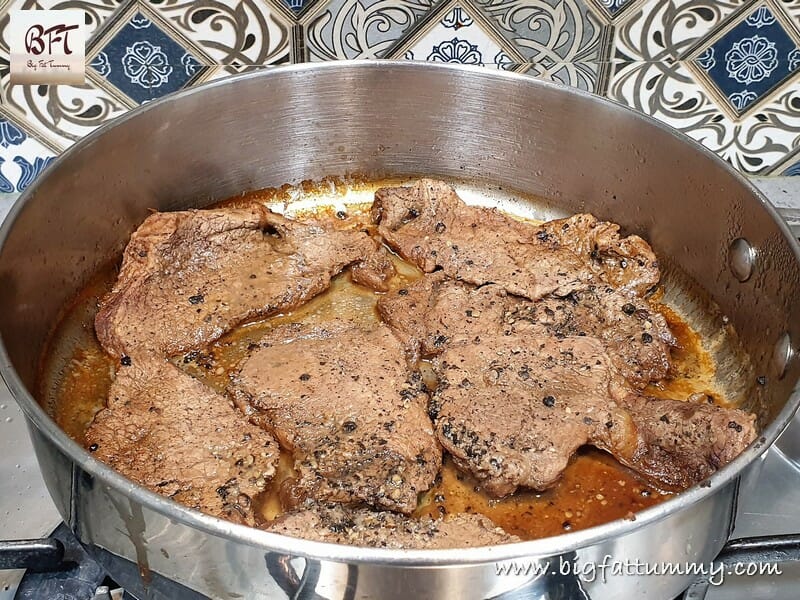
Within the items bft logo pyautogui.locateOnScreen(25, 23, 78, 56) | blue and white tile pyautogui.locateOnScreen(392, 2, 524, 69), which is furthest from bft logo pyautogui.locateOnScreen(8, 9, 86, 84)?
blue and white tile pyautogui.locateOnScreen(392, 2, 524, 69)

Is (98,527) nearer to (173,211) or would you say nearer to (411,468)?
(411,468)

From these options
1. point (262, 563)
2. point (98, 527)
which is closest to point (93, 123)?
point (98, 527)

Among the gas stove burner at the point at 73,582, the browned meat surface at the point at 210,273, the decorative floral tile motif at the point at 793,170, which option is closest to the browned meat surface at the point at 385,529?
the gas stove burner at the point at 73,582

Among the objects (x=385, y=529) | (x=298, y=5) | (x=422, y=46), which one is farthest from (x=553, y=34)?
(x=385, y=529)

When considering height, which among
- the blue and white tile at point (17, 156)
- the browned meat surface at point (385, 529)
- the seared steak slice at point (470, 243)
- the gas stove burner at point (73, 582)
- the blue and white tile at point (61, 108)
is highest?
the blue and white tile at point (61, 108)

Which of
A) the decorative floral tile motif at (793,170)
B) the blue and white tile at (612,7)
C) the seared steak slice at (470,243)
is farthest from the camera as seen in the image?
the decorative floral tile motif at (793,170)

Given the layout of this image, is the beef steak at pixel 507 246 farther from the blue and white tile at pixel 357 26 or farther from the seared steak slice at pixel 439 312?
the blue and white tile at pixel 357 26

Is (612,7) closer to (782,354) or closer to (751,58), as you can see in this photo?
(751,58)
